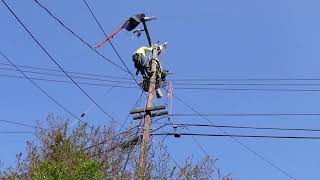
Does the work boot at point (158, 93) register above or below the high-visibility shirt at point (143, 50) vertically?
below

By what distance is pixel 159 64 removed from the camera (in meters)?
17.8

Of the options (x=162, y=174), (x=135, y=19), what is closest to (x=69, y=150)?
(x=162, y=174)

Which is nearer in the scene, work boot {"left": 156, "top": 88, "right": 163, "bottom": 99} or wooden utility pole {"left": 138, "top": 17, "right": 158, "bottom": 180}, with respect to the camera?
wooden utility pole {"left": 138, "top": 17, "right": 158, "bottom": 180}

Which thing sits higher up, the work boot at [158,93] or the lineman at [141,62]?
the lineman at [141,62]

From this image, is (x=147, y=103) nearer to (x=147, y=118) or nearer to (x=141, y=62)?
(x=147, y=118)

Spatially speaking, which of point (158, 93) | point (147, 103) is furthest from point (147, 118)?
point (158, 93)

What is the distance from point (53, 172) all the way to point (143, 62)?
5.28 m

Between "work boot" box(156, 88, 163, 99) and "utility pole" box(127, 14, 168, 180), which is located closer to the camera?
"utility pole" box(127, 14, 168, 180)

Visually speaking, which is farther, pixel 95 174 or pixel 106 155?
pixel 106 155

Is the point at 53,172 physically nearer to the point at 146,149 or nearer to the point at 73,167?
the point at 73,167

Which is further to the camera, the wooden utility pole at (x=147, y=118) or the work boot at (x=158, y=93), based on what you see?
the work boot at (x=158, y=93)

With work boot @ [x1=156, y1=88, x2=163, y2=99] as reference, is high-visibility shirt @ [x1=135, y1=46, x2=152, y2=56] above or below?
above

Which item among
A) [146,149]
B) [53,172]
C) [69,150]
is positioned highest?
[69,150]

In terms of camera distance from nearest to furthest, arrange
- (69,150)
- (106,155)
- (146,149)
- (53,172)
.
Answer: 1. (53,172)
2. (146,149)
3. (69,150)
4. (106,155)
